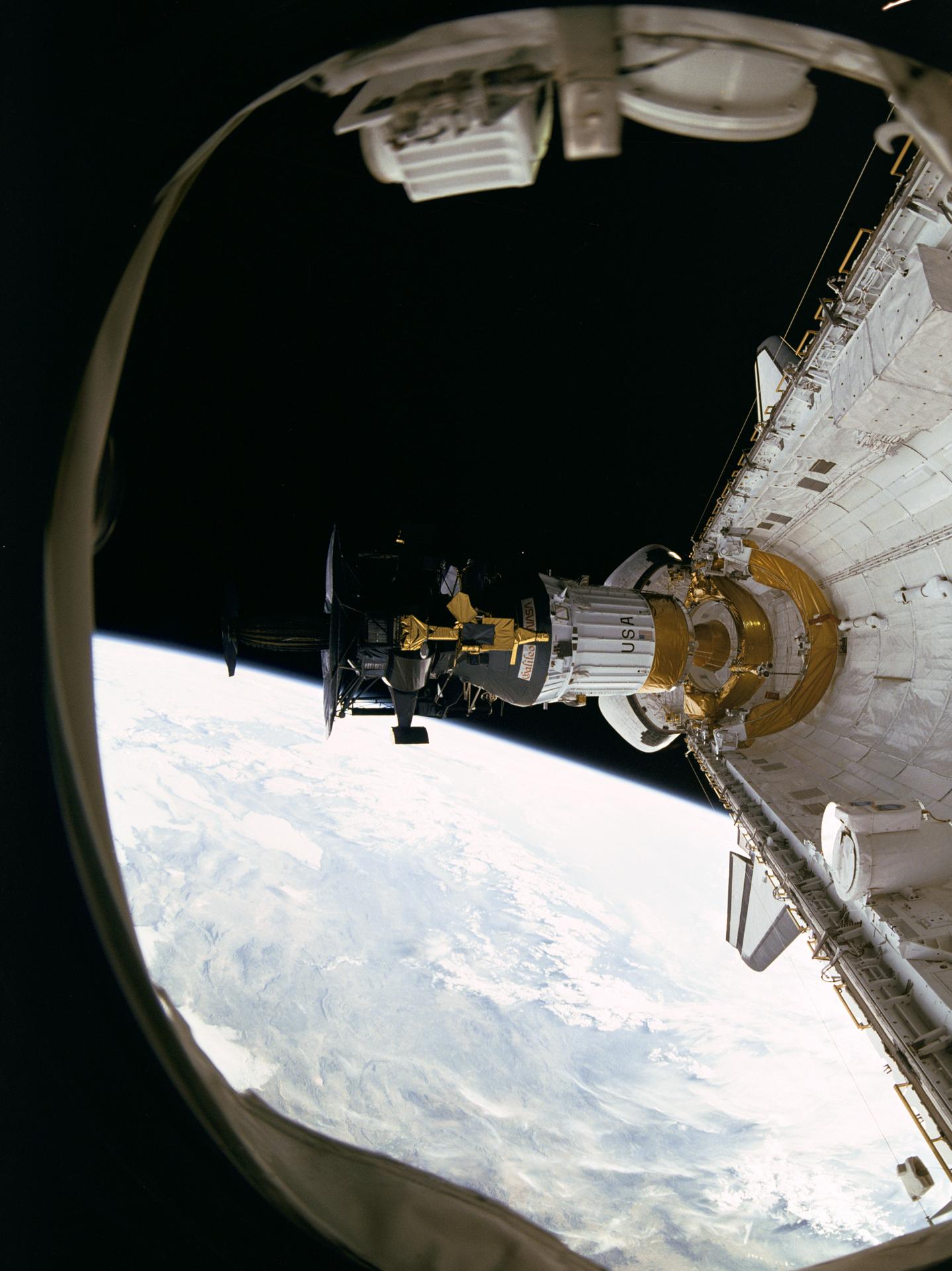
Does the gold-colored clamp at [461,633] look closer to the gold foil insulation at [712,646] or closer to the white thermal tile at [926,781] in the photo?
the gold foil insulation at [712,646]

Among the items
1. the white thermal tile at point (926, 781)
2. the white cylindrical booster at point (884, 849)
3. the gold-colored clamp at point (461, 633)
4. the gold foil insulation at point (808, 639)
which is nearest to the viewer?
the white cylindrical booster at point (884, 849)

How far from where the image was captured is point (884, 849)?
4512 mm

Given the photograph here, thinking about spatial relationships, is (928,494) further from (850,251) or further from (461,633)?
(461,633)

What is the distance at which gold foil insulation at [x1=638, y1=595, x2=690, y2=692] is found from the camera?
6594 mm

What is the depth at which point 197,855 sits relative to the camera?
9.43m

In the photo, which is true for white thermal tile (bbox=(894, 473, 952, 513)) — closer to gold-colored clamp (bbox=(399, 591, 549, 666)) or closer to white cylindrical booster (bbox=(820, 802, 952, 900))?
white cylindrical booster (bbox=(820, 802, 952, 900))

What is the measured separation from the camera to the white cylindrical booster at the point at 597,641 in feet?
19.7

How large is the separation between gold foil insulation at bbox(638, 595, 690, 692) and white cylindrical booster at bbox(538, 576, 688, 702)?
8 cm

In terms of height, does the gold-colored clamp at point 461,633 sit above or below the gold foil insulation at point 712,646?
above

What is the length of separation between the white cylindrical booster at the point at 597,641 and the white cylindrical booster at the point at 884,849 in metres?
2.47

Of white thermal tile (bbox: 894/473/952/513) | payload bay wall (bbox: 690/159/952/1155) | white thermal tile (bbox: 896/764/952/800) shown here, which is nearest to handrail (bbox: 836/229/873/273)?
payload bay wall (bbox: 690/159/952/1155)

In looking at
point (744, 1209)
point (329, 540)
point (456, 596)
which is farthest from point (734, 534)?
point (744, 1209)

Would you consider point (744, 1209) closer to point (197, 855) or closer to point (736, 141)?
point (197, 855)

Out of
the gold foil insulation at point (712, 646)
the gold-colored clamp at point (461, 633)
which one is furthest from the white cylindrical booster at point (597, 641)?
the gold foil insulation at point (712, 646)
